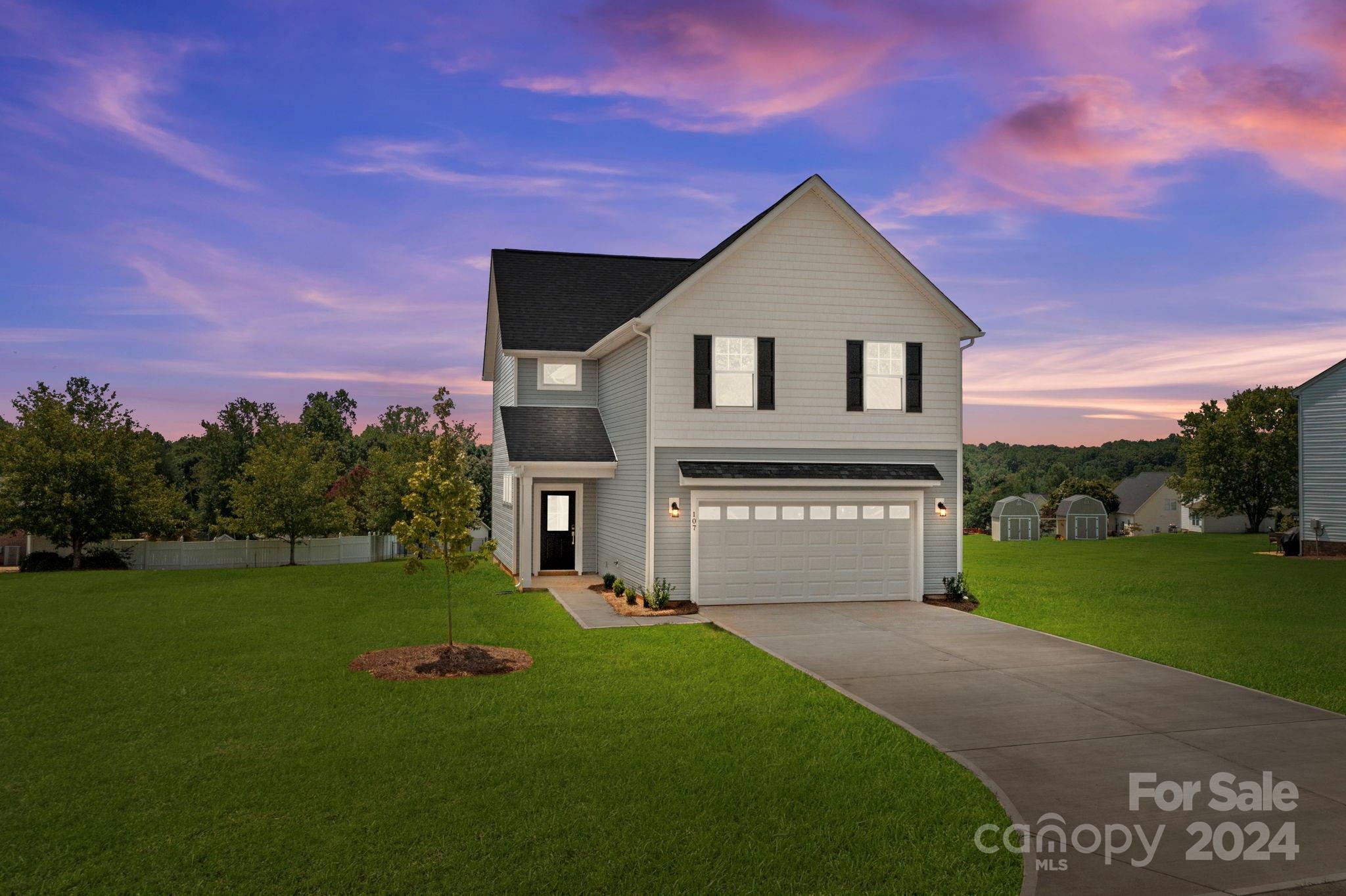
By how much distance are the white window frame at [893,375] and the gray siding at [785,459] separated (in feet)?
3.40

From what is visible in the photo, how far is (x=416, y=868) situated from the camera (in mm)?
6387

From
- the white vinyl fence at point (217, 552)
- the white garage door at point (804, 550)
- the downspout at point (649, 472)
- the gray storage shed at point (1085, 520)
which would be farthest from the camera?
the gray storage shed at point (1085, 520)

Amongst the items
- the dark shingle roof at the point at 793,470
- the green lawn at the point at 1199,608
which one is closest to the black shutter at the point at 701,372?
the dark shingle roof at the point at 793,470

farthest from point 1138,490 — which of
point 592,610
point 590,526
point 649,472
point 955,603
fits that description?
point 592,610

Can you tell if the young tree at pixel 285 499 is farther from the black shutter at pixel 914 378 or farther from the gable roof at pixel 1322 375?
the gable roof at pixel 1322 375

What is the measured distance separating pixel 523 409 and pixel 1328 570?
2723cm

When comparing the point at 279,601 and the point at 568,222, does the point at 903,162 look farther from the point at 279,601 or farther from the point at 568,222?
the point at 279,601

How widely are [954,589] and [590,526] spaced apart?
10307mm

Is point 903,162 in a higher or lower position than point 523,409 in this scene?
higher

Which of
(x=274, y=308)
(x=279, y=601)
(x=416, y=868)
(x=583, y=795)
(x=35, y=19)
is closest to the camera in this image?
(x=416, y=868)

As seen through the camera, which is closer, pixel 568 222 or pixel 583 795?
pixel 583 795

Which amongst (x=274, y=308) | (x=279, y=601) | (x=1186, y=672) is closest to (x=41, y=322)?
(x=274, y=308)

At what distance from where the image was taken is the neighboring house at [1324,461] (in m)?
34.0

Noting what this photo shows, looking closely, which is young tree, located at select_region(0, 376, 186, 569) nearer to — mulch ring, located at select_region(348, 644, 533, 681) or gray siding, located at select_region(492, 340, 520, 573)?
gray siding, located at select_region(492, 340, 520, 573)
